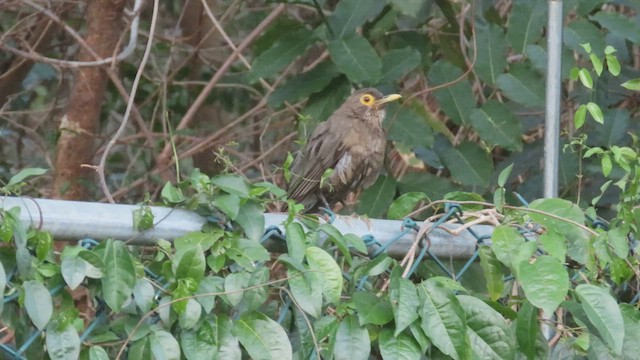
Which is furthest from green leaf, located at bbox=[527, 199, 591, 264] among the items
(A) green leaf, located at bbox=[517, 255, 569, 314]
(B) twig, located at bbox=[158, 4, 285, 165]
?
(B) twig, located at bbox=[158, 4, 285, 165]

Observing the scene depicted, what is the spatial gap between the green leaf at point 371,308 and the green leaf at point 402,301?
2cm

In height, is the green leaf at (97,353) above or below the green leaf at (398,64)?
above

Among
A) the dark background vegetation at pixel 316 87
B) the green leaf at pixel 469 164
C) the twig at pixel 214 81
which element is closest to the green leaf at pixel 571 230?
the dark background vegetation at pixel 316 87

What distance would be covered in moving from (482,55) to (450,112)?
255 millimetres

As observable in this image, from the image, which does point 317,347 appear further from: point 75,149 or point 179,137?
point 179,137

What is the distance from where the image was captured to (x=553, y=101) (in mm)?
2762

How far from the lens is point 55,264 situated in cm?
198

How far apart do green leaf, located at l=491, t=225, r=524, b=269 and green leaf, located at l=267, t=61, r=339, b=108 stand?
A: 2.17 m

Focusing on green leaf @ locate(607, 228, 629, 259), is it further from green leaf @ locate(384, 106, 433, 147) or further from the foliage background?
green leaf @ locate(384, 106, 433, 147)

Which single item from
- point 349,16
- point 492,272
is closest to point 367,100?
point 349,16

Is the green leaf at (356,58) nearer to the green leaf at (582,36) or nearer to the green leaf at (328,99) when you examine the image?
the green leaf at (328,99)

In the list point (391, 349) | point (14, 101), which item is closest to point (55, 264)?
point (391, 349)

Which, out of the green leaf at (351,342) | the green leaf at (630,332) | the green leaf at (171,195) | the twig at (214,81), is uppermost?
the green leaf at (171,195)

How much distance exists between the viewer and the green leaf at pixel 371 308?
219 cm
